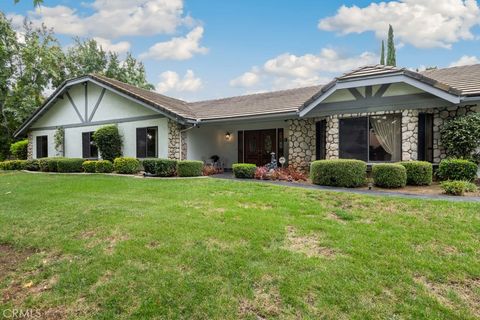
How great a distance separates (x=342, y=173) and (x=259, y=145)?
731cm

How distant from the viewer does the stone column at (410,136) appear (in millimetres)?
9602

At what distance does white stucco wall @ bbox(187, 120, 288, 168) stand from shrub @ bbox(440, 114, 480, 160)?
6.78m

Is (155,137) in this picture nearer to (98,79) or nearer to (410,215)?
(98,79)

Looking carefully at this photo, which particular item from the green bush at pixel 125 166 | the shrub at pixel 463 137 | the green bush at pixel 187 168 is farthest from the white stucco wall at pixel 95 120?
the shrub at pixel 463 137

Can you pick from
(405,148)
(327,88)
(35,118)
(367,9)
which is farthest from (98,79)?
(405,148)

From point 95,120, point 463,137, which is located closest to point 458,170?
point 463,137

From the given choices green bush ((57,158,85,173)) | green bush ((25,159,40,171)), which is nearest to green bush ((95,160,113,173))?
green bush ((57,158,85,173))

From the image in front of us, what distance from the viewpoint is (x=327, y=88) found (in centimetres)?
1050

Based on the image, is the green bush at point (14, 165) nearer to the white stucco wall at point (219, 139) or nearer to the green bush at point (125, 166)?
the green bush at point (125, 166)

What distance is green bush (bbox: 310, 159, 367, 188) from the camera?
8.37 meters

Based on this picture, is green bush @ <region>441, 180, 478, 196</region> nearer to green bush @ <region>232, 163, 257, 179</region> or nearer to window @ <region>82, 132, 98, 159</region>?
green bush @ <region>232, 163, 257, 179</region>

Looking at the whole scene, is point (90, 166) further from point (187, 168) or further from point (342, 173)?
point (342, 173)
